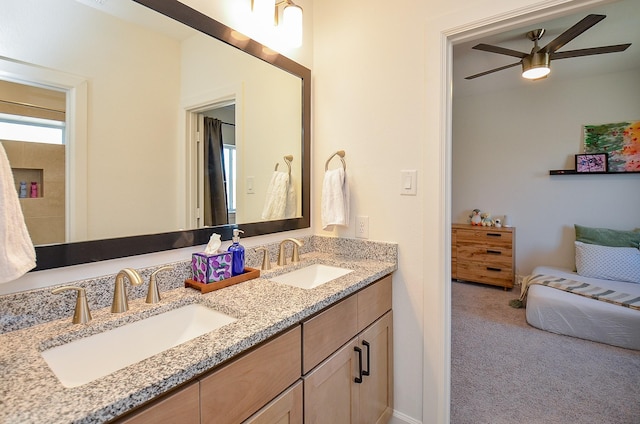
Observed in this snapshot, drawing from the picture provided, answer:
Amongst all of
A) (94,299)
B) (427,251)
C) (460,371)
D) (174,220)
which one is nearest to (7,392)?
(94,299)

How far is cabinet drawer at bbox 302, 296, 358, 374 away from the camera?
0.98m

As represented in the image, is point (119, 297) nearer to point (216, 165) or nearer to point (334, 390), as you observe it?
point (216, 165)

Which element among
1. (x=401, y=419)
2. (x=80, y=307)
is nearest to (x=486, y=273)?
(x=401, y=419)

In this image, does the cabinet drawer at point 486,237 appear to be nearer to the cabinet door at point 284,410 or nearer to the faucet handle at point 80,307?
the cabinet door at point 284,410

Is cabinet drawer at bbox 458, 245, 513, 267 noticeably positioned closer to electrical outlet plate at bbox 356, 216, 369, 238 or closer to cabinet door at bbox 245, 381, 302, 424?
electrical outlet plate at bbox 356, 216, 369, 238

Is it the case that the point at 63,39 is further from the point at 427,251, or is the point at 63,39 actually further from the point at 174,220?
the point at 427,251

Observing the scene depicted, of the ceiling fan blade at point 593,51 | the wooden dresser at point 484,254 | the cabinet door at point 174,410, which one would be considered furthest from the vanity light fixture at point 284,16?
the wooden dresser at point 484,254

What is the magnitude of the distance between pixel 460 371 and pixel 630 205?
2.88m

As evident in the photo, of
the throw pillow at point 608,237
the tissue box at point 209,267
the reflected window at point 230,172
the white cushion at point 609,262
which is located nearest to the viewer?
the tissue box at point 209,267

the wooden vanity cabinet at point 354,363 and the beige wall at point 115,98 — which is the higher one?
the beige wall at point 115,98

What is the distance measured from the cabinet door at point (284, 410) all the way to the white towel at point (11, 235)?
2.18 feet

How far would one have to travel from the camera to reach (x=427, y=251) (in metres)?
1.45

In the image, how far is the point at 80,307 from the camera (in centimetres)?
83

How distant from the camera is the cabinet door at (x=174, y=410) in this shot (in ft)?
1.86
